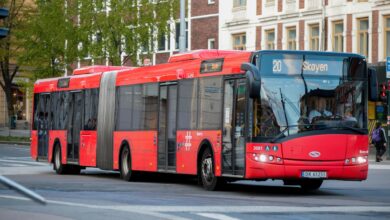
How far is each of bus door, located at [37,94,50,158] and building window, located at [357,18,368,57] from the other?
23.0m

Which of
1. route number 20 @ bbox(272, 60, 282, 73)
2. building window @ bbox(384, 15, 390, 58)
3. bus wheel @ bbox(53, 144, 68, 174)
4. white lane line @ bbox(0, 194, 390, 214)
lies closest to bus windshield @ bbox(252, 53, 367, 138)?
route number 20 @ bbox(272, 60, 282, 73)

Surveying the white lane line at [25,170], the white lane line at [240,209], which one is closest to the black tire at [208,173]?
the white lane line at [240,209]

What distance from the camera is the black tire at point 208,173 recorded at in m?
22.3

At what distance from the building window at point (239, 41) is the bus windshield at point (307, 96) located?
42.6 metres

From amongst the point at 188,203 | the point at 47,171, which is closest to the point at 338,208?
the point at 188,203

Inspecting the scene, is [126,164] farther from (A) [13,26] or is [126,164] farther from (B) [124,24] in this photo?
(A) [13,26]

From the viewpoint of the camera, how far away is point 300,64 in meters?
21.3

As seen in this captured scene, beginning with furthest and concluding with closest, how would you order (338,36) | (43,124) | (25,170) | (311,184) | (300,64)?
(338,36), (25,170), (43,124), (311,184), (300,64)

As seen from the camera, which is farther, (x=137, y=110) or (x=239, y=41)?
(x=239, y=41)

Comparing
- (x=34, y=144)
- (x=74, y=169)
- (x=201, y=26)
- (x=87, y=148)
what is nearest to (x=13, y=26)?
(x=201, y=26)

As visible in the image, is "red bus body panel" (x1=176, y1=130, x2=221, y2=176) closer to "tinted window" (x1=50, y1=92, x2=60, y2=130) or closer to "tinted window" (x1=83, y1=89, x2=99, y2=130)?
"tinted window" (x1=83, y1=89, x2=99, y2=130)

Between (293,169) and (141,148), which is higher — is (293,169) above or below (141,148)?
below

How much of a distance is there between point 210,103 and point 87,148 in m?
8.12

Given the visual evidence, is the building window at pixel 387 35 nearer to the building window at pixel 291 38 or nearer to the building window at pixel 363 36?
the building window at pixel 363 36
